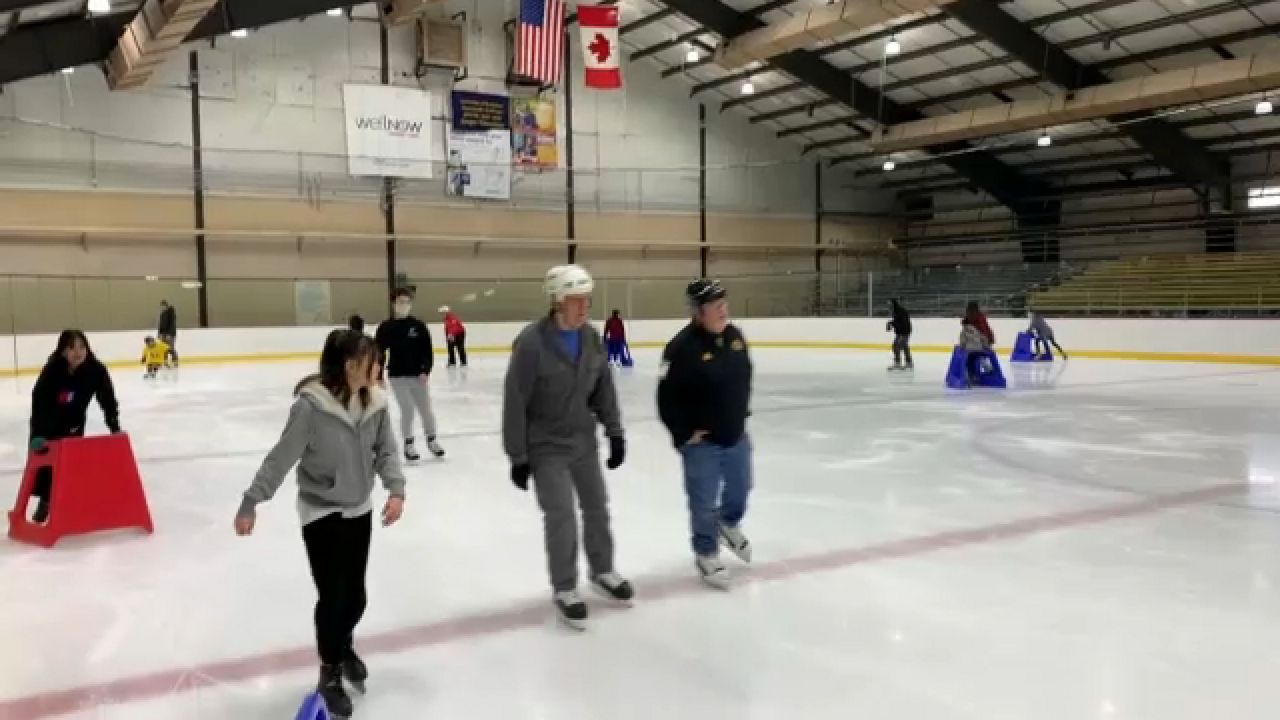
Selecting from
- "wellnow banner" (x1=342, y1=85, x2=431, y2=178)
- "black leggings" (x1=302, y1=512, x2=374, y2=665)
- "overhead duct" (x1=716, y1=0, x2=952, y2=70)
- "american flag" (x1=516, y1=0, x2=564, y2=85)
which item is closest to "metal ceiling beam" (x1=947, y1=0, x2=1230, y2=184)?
"overhead duct" (x1=716, y1=0, x2=952, y2=70)

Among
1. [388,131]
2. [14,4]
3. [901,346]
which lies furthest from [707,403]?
[388,131]

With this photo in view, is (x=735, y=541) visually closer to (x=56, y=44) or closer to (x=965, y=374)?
(x=965, y=374)

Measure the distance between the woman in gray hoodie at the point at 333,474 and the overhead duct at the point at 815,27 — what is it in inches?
585

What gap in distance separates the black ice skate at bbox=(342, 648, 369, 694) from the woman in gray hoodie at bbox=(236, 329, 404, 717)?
97 millimetres

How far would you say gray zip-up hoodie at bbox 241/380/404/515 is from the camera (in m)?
2.76

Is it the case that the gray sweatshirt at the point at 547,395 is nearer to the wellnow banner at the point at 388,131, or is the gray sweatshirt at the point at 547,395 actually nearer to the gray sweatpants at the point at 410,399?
the gray sweatpants at the point at 410,399

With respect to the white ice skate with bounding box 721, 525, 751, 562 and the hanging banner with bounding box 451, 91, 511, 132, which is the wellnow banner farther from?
the white ice skate with bounding box 721, 525, 751, 562

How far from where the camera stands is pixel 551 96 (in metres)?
25.9

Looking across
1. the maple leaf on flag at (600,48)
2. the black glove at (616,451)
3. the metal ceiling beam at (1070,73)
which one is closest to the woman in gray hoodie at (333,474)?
the black glove at (616,451)

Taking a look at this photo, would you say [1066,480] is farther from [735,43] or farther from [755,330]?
[755,330]

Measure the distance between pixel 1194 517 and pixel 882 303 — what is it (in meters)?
21.7

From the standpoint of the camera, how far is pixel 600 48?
677 inches

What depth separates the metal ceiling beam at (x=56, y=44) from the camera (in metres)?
15.8

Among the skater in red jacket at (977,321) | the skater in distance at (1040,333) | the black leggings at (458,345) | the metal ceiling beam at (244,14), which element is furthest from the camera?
the black leggings at (458,345)
